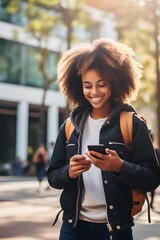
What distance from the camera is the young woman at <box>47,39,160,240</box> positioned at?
7.49 feet

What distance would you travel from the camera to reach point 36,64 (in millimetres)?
34000

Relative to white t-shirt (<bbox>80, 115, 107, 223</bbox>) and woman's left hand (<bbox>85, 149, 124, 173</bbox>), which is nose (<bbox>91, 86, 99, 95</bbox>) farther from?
woman's left hand (<bbox>85, 149, 124, 173</bbox>)

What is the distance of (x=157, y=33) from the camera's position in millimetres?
20328

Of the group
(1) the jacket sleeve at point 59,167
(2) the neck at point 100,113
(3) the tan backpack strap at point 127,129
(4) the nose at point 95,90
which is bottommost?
(1) the jacket sleeve at point 59,167

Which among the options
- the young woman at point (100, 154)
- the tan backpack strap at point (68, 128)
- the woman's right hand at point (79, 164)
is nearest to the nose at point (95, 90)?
the young woman at point (100, 154)

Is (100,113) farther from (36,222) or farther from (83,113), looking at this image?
(36,222)

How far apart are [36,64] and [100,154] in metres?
32.3

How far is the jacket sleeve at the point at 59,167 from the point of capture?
241cm

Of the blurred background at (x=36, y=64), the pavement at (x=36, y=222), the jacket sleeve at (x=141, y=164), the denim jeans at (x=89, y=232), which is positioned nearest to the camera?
the jacket sleeve at (x=141, y=164)

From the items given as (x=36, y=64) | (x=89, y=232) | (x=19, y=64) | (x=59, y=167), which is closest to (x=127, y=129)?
(x=59, y=167)

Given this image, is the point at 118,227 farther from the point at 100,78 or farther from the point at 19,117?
the point at 19,117

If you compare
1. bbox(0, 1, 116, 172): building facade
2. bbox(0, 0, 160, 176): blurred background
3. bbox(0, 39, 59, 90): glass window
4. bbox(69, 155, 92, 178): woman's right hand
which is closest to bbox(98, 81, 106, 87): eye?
bbox(69, 155, 92, 178): woman's right hand

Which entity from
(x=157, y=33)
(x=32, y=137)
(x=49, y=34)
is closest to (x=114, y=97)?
(x=157, y=33)

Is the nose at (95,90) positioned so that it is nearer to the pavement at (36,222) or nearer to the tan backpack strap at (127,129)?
the tan backpack strap at (127,129)
